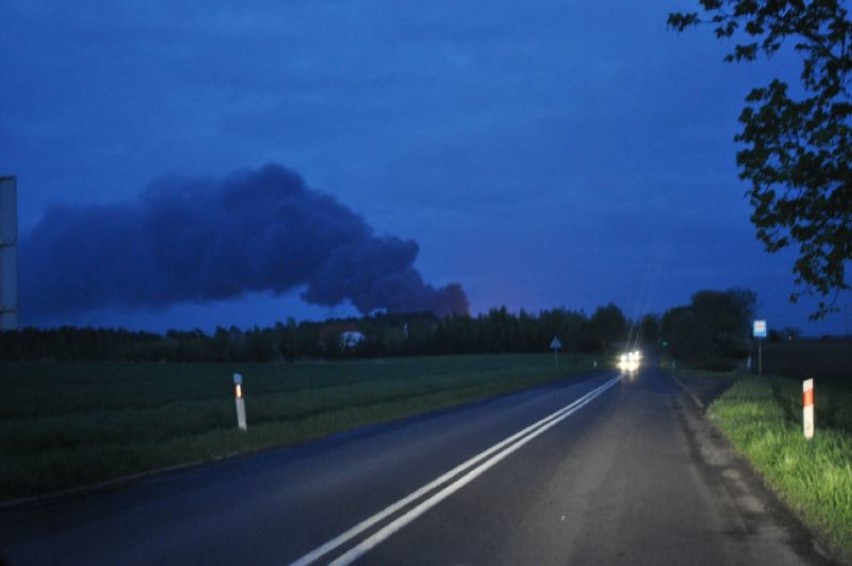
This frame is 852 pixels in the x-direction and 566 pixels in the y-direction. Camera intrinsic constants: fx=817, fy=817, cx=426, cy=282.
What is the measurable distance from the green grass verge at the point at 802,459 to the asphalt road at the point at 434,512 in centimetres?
26

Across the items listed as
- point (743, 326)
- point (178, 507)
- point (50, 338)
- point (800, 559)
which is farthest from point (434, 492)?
point (743, 326)

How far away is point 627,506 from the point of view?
9367 mm

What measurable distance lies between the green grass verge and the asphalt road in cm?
26

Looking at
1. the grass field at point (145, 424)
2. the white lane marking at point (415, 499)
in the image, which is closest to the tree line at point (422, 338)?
the grass field at point (145, 424)

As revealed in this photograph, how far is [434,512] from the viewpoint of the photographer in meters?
8.98

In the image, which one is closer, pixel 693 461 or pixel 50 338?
pixel 693 461

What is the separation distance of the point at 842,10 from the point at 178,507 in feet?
37.9

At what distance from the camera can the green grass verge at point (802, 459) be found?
7895 millimetres

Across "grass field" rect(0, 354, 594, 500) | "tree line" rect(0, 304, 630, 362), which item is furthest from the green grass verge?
"tree line" rect(0, 304, 630, 362)

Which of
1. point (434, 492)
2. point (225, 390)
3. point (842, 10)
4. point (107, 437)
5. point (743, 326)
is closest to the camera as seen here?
point (434, 492)

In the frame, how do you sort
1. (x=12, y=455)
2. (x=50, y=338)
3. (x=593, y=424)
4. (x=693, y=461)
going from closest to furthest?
1. (x=693, y=461)
2. (x=12, y=455)
3. (x=593, y=424)
4. (x=50, y=338)

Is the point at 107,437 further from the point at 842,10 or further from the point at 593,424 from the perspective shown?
the point at 842,10

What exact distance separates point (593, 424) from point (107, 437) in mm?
11102

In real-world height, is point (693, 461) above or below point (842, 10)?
below
